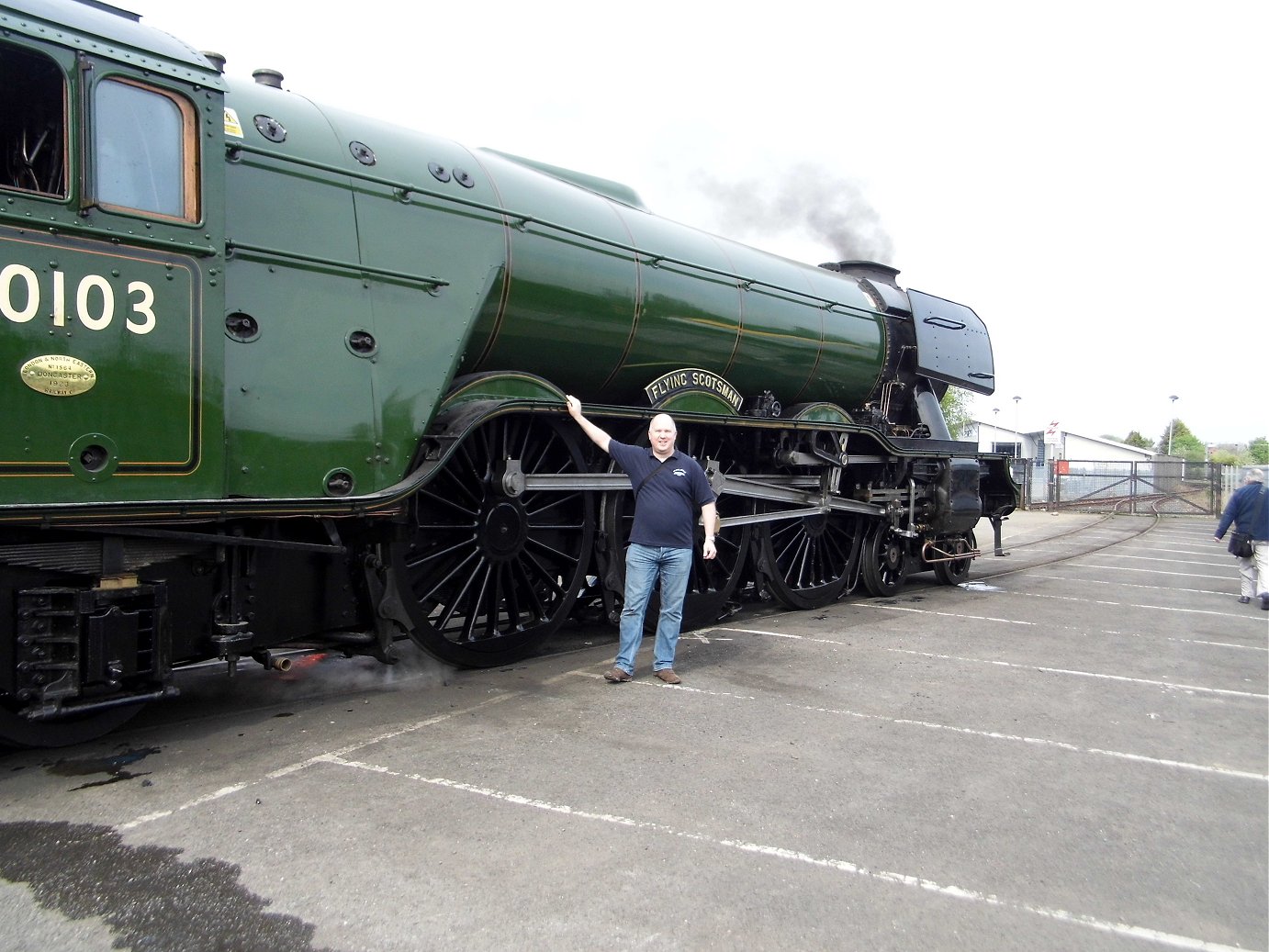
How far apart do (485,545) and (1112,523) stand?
24.0m

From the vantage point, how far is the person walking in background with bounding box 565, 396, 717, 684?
5.78 m

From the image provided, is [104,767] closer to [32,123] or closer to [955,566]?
[32,123]

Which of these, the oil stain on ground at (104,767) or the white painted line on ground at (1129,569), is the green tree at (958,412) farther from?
the oil stain on ground at (104,767)

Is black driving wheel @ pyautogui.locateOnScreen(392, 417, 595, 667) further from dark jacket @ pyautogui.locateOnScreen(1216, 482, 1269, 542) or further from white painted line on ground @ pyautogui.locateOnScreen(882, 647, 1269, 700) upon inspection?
dark jacket @ pyautogui.locateOnScreen(1216, 482, 1269, 542)

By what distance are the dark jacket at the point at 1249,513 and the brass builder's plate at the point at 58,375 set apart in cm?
1154

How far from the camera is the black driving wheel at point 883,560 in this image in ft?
32.4

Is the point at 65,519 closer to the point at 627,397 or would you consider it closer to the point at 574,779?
the point at 574,779

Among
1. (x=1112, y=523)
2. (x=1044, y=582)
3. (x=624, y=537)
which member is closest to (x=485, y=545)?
(x=624, y=537)

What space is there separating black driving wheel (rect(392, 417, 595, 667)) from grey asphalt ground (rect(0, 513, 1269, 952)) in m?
0.30

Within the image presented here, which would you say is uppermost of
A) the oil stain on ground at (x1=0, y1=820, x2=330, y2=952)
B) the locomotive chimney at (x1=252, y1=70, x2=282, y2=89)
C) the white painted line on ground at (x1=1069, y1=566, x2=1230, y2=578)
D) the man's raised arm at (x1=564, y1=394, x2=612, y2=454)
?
the locomotive chimney at (x1=252, y1=70, x2=282, y2=89)

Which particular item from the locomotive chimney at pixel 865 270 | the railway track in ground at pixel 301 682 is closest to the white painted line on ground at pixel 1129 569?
the locomotive chimney at pixel 865 270

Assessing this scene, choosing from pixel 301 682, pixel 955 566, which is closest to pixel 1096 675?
pixel 955 566

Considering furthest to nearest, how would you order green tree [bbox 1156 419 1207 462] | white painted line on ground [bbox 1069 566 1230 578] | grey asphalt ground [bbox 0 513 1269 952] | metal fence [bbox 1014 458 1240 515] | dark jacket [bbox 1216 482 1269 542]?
1. green tree [bbox 1156 419 1207 462]
2. metal fence [bbox 1014 458 1240 515]
3. white painted line on ground [bbox 1069 566 1230 578]
4. dark jacket [bbox 1216 482 1269 542]
5. grey asphalt ground [bbox 0 513 1269 952]

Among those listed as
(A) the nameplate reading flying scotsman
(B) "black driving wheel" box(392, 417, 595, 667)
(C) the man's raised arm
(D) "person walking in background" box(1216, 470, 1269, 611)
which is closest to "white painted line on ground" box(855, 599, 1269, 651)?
(D) "person walking in background" box(1216, 470, 1269, 611)
